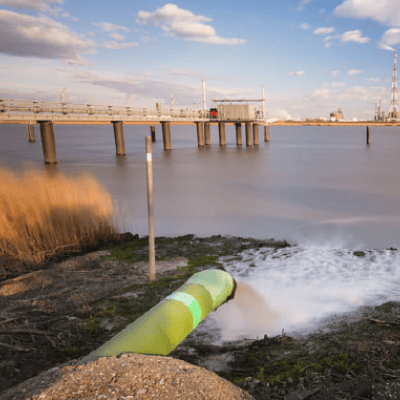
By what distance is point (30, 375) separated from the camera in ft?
12.6

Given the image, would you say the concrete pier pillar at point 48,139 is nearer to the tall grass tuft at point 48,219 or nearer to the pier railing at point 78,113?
the pier railing at point 78,113

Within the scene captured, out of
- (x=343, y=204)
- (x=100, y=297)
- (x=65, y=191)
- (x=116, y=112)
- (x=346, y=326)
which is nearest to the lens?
(x=346, y=326)

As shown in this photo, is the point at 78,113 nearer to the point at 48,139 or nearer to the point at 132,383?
the point at 48,139

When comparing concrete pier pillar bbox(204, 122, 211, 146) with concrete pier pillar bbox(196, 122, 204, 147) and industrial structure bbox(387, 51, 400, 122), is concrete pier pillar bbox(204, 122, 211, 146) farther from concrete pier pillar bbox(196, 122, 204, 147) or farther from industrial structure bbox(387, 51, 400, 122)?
industrial structure bbox(387, 51, 400, 122)

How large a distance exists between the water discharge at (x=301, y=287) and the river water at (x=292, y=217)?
0.7 inches

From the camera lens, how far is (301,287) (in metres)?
6.43

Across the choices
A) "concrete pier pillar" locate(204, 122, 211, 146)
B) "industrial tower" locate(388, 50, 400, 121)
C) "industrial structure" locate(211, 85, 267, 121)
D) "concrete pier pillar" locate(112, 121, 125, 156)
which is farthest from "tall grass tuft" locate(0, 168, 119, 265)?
"industrial tower" locate(388, 50, 400, 121)

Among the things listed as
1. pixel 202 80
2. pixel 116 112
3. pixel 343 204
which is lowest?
pixel 343 204

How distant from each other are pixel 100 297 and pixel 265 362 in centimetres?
275

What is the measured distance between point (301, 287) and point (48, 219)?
17.9 feet

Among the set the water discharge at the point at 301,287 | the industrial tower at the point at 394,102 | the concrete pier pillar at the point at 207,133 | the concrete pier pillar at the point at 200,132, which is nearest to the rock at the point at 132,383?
the water discharge at the point at 301,287

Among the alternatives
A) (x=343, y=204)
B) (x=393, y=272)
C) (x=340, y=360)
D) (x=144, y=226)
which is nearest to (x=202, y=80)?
(x=343, y=204)

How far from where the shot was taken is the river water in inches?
241

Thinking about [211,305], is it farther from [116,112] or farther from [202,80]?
[202,80]
